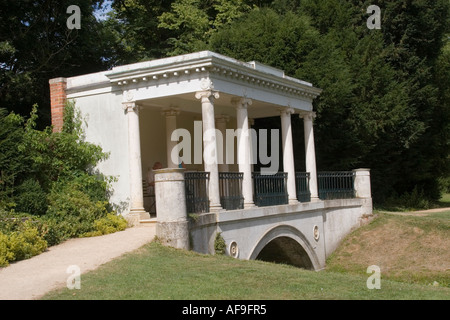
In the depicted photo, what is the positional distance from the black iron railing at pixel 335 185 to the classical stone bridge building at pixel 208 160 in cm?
4

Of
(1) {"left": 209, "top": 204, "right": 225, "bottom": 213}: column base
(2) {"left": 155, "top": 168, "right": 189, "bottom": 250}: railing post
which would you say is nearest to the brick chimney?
(1) {"left": 209, "top": 204, "right": 225, "bottom": 213}: column base

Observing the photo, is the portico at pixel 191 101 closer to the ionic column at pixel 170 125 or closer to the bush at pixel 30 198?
the ionic column at pixel 170 125

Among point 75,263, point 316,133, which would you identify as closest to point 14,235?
point 75,263

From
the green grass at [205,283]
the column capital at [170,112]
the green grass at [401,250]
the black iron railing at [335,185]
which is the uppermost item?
the column capital at [170,112]

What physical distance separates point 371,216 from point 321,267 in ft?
13.4

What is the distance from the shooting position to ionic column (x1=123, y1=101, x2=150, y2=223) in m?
15.7

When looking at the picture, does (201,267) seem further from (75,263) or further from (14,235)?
(14,235)

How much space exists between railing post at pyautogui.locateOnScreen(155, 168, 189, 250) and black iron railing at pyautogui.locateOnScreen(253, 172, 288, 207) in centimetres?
522

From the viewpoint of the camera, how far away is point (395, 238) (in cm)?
2111

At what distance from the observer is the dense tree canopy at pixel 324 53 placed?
22688mm

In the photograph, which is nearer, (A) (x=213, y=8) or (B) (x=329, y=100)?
(B) (x=329, y=100)

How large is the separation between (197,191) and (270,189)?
442 centimetres

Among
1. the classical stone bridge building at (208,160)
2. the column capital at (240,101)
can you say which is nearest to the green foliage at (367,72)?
the classical stone bridge building at (208,160)

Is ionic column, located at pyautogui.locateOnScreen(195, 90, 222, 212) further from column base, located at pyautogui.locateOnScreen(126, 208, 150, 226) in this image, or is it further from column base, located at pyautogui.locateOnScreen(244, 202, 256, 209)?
column base, located at pyautogui.locateOnScreen(126, 208, 150, 226)
